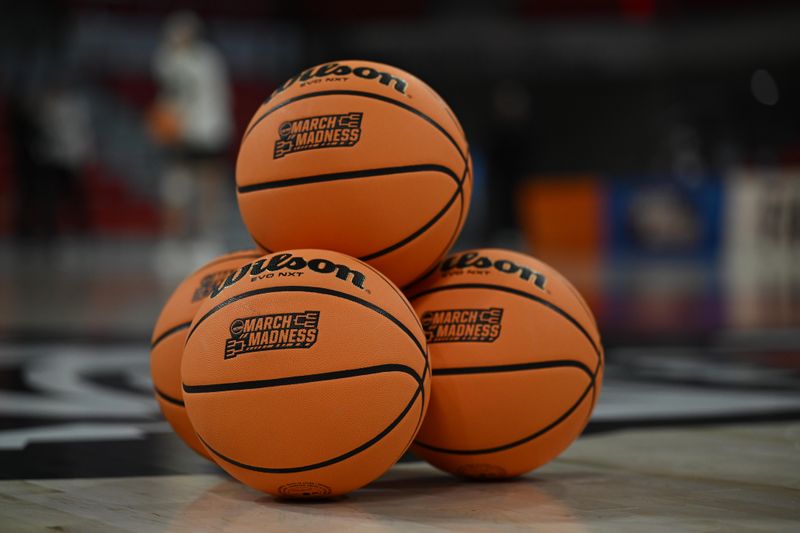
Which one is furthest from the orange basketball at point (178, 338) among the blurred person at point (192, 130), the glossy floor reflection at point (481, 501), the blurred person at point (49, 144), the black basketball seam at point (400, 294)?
the blurred person at point (49, 144)

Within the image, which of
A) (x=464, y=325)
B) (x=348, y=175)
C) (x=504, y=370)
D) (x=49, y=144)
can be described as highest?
(x=49, y=144)

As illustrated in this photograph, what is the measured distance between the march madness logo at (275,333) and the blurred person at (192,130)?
11034 millimetres

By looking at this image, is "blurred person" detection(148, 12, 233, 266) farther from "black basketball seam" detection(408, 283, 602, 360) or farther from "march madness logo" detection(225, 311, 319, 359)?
"march madness logo" detection(225, 311, 319, 359)

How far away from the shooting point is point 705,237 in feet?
61.4

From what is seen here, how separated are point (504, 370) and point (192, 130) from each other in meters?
11.0

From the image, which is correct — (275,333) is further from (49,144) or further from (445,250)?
(49,144)

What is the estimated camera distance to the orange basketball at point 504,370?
299 centimetres

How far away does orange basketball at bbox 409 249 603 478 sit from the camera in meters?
2.99

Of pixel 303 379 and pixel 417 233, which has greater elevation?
pixel 417 233

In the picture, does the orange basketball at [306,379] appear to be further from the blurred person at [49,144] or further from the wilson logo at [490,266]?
the blurred person at [49,144]

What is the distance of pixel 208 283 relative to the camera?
3281 millimetres

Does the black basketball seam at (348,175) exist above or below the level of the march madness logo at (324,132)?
below

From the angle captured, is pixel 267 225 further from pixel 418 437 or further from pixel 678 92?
pixel 678 92

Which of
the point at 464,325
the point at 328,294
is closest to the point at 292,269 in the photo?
the point at 328,294
